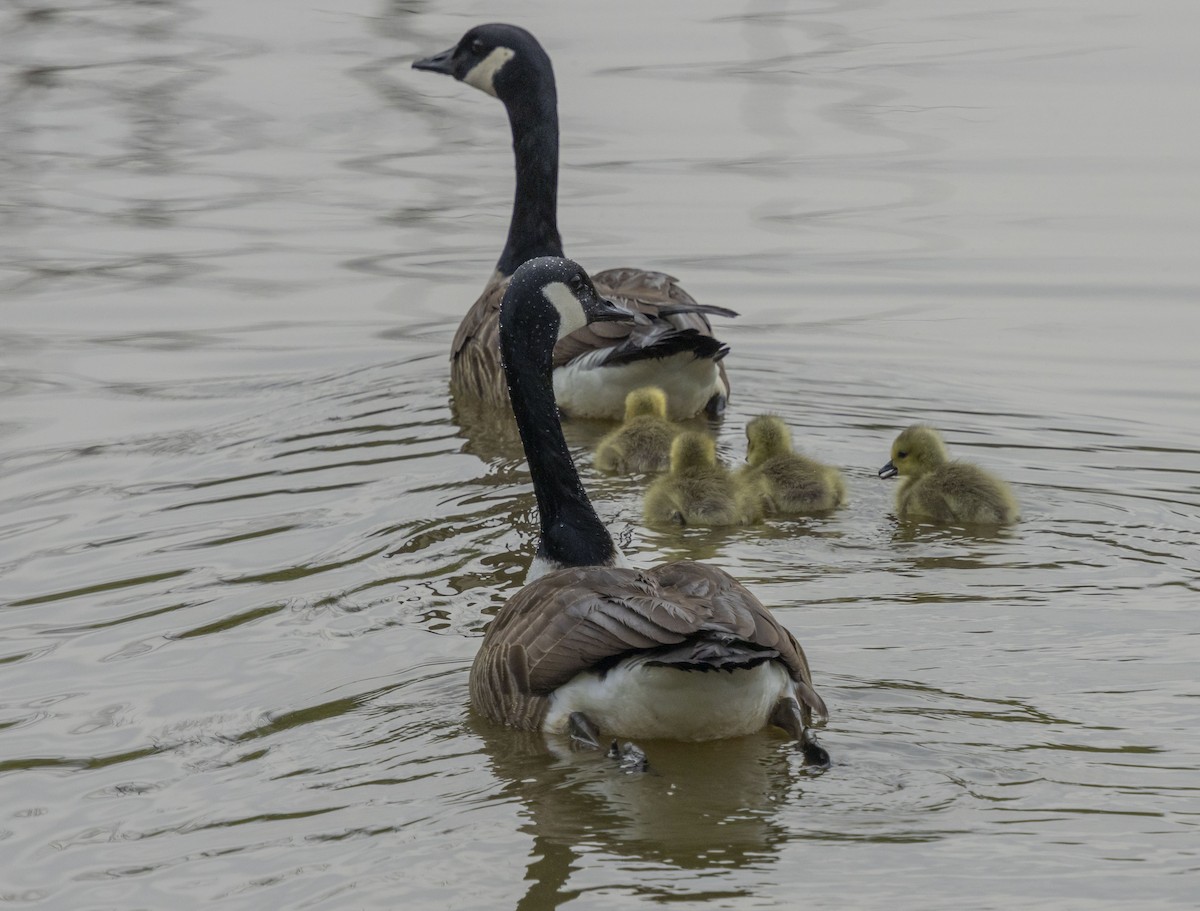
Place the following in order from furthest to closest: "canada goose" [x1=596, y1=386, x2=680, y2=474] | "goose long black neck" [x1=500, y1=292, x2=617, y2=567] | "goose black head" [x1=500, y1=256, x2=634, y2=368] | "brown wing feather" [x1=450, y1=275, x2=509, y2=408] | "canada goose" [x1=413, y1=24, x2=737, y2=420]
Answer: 1. "brown wing feather" [x1=450, y1=275, x2=509, y2=408]
2. "canada goose" [x1=413, y1=24, x2=737, y2=420]
3. "canada goose" [x1=596, y1=386, x2=680, y2=474]
4. "goose black head" [x1=500, y1=256, x2=634, y2=368]
5. "goose long black neck" [x1=500, y1=292, x2=617, y2=567]

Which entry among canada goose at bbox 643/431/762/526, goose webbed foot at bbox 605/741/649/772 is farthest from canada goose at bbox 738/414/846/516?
goose webbed foot at bbox 605/741/649/772

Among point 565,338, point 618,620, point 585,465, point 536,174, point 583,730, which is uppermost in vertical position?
point 536,174

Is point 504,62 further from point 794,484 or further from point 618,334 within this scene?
point 794,484

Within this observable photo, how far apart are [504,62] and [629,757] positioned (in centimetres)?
765

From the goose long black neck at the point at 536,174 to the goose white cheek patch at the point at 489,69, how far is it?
0.23 meters

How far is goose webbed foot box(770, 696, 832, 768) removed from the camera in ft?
18.8

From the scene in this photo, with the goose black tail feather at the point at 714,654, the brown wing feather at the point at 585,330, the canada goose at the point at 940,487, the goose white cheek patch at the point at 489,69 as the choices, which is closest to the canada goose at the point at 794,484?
the canada goose at the point at 940,487

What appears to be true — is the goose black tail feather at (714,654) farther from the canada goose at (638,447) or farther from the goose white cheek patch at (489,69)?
the goose white cheek patch at (489,69)

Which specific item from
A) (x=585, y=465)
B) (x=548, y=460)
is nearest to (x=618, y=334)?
(x=585, y=465)

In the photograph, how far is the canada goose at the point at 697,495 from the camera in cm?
857

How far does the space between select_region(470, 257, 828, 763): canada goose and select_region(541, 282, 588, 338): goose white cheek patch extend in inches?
58.1

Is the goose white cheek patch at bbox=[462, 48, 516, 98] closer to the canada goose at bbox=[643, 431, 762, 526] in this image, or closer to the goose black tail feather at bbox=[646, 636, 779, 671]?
the canada goose at bbox=[643, 431, 762, 526]

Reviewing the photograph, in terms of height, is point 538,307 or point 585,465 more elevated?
point 538,307

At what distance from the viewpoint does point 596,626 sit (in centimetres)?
577
